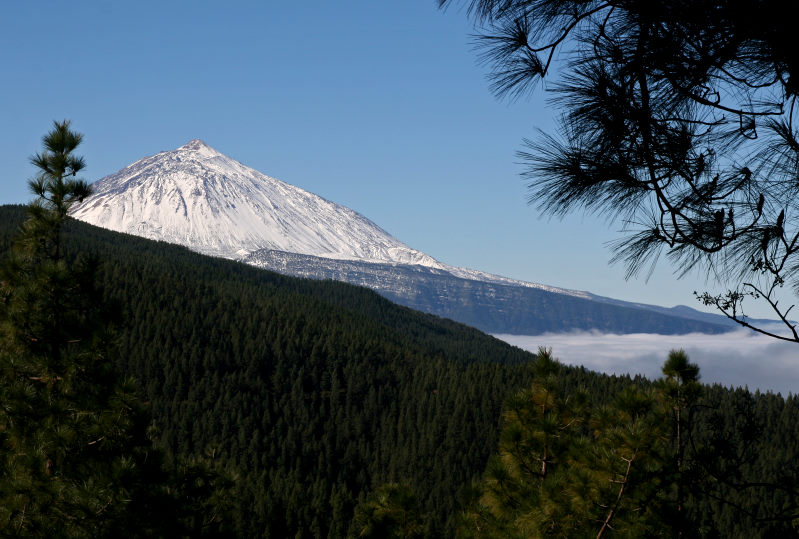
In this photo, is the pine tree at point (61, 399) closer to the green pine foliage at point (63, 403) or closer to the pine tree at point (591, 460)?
the green pine foliage at point (63, 403)

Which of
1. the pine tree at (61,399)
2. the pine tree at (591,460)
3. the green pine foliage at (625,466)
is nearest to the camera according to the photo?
the green pine foliage at (625,466)

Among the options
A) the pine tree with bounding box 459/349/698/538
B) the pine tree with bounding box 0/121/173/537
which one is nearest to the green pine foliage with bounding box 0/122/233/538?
the pine tree with bounding box 0/121/173/537

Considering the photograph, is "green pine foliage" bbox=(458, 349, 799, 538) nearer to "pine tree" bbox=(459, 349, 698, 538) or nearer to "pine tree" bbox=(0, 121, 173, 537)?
"pine tree" bbox=(459, 349, 698, 538)

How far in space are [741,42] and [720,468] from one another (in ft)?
14.5

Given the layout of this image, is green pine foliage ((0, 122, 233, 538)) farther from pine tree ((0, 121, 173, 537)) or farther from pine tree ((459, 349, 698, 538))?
pine tree ((459, 349, 698, 538))

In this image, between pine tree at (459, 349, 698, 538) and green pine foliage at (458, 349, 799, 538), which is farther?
pine tree at (459, 349, 698, 538)

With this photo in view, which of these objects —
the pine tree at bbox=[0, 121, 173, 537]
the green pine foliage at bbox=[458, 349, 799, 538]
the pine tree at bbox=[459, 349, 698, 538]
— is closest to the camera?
the green pine foliage at bbox=[458, 349, 799, 538]

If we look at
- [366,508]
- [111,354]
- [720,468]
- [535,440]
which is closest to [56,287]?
[111,354]

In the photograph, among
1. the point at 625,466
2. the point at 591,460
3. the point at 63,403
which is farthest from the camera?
the point at 63,403

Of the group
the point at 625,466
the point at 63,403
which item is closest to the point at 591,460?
the point at 625,466

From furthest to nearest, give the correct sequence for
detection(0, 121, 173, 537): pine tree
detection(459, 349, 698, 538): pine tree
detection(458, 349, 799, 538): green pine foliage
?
detection(0, 121, 173, 537): pine tree, detection(459, 349, 698, 538): pine tree, detection(458, 349, 799, 538): green pine foliage

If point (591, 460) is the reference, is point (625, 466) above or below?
above

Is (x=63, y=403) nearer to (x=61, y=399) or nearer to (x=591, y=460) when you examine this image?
(x=61, y=399)

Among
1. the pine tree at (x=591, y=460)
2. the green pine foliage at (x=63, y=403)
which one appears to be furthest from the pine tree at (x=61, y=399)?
the pine tree at (x=591, y=460)
